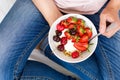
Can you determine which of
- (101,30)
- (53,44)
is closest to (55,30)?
(53,44)

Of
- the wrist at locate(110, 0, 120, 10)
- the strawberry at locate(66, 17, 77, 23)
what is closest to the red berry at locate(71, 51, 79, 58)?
the strawberry at locate(66, 17, 77, 23)

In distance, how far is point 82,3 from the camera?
→ 3.03 ft

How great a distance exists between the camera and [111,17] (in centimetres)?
92

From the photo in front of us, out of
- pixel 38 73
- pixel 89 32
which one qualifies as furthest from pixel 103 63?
Result: pixel 38 73

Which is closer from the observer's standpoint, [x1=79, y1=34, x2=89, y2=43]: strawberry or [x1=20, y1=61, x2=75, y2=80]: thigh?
[x1=79, y1=34, x2=89, y2=43]: strawberry

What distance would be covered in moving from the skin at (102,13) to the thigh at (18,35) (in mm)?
30

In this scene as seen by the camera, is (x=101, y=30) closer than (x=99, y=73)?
Yes

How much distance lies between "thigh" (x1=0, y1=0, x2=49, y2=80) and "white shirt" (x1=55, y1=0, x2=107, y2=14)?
0.30ft

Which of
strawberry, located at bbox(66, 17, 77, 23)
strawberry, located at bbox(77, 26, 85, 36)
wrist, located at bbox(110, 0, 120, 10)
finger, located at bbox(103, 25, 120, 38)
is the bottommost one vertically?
finger, located at bbox(103, 25, 120, 38)

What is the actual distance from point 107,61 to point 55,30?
22cm

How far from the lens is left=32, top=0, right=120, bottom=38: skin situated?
910mm

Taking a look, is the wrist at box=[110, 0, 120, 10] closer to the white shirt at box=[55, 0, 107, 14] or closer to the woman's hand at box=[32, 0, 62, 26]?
the white shirt at box=[55, 0, 107, 14]

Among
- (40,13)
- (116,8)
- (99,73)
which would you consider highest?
(40,13)

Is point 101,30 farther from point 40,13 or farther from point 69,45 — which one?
point 40,13
